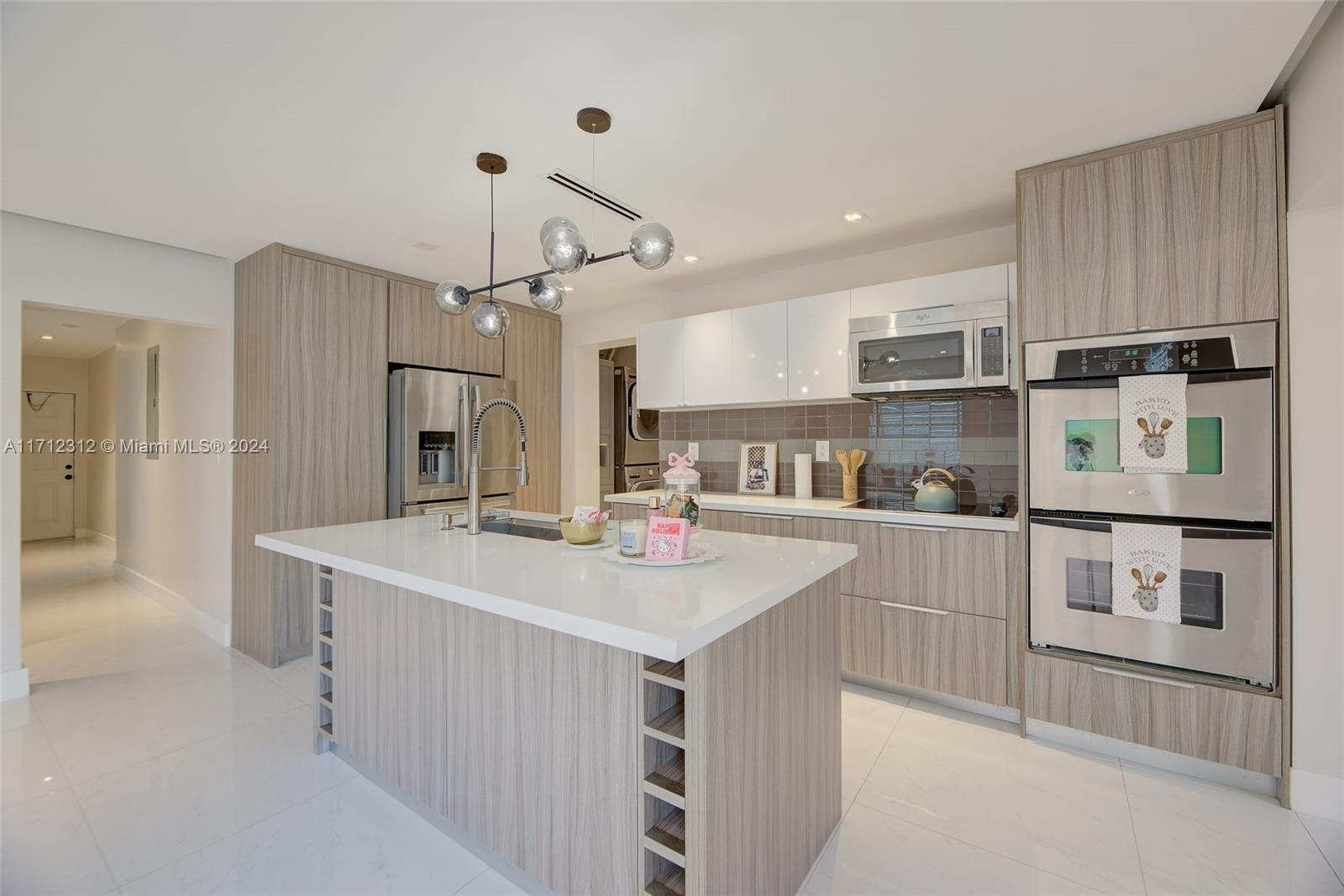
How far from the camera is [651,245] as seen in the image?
69.6 inches

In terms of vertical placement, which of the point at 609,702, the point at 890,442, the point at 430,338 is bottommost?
the point at 609,702

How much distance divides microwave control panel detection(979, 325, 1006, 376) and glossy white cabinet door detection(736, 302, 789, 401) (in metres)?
1.01

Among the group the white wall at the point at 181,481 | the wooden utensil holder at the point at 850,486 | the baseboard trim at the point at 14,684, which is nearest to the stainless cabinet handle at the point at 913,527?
the wooden utensil holder at the point at 850,486

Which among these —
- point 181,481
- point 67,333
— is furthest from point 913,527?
point 67,333

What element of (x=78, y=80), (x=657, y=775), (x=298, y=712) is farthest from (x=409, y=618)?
(x=78, y=80)

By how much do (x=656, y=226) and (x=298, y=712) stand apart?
8.83ft

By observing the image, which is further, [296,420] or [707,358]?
[707,358]

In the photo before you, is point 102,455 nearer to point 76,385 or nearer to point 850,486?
point 76,385

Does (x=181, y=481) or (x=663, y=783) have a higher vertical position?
(x=181, y=481)

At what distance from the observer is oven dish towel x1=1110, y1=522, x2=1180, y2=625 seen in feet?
7.04

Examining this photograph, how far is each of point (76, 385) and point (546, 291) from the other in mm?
8754

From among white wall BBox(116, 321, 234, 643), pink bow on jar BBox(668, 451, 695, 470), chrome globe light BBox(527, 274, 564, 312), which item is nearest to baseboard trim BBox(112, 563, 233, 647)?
white wall BBox(116, 321, 234, 643)

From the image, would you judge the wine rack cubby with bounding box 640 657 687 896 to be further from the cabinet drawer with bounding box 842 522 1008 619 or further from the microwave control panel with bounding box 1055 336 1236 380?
the microwave control panel with bounding box 1055 336 1236 380

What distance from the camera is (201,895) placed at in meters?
1.63
